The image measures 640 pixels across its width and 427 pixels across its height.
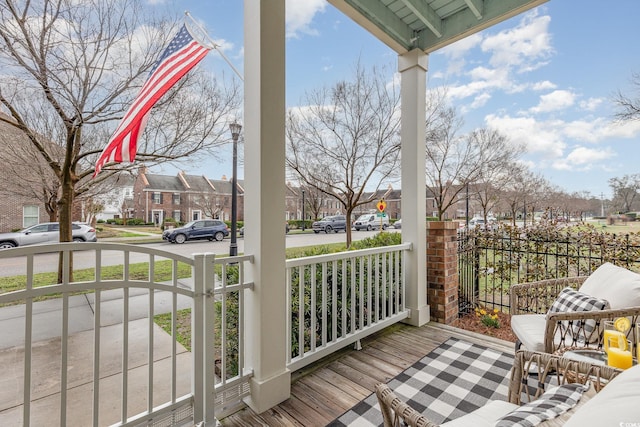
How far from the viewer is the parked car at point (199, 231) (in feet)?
6.92

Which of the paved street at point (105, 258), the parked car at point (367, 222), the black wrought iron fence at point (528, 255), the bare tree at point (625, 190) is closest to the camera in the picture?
the paved street at point (105, 258)

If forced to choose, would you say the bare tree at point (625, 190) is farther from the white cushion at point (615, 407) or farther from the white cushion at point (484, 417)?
the white cushion at point (615, 407)

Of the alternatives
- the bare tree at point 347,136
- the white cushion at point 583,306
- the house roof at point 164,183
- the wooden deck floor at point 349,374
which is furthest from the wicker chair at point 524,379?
the bare tree at point 347,136

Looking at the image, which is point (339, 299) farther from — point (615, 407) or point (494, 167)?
point (494, 167)

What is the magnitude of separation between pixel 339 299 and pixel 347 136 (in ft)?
10.9

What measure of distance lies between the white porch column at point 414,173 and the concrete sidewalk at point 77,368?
2.39 meters

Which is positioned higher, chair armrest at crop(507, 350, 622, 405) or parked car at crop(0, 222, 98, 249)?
parked car at crop(0, 222, 98, 249)

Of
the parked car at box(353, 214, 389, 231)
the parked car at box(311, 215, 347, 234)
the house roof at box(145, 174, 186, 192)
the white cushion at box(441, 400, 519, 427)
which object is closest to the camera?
the white cushion at box(441, 400, 519, 427)

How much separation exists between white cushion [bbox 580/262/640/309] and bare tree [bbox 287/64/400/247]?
130 inches

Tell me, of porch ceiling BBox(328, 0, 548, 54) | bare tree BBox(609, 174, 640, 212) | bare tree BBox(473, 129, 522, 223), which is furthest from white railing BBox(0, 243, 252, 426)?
bare tree BBox(473, 129, 522, 223)

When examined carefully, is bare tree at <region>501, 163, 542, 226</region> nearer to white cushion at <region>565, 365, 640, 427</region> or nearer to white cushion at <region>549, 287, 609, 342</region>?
white cushion at <region>549, 287, 609, 342</region>

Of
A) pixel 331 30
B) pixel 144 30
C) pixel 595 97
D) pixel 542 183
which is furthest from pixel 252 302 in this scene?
pixel 542 183

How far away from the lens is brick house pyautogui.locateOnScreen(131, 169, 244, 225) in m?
2.29

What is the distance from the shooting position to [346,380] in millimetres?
2209
